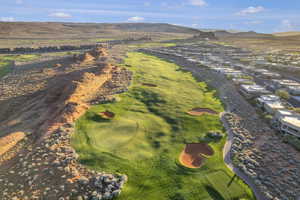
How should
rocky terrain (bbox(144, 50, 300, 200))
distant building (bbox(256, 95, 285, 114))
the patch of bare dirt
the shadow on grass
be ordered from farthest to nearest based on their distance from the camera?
distant building (bbox(256, 95, 285, 114)) < the patch of bare dirt < rocky terrain (bbox(144, 50, 300, 200)) < the shadow on grass

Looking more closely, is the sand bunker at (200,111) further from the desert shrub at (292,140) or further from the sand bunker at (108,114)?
the sand bunker at (108,114)

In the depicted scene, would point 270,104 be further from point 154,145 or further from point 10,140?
point 10,140

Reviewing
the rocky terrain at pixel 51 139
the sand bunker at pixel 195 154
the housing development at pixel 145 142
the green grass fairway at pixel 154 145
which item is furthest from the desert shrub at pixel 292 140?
the rocky terrain at pixel 51 139

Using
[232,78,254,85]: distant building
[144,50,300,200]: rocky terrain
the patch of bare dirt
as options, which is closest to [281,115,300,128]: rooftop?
[144,50,300,200]: rocky terrain

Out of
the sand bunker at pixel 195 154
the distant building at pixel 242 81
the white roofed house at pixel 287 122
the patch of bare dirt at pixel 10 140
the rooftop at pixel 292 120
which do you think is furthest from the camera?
the distant building at pixel 242 81

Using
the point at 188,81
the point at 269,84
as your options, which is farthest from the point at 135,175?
the point at 269,84

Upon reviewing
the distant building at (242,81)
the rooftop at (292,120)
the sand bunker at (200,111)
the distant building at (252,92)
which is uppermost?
the distant building at (242,81)

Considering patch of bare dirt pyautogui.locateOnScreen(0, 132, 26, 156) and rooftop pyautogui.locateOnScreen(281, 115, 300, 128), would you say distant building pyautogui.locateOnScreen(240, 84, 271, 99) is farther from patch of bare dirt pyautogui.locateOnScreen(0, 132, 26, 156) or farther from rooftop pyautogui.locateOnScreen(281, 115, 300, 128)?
patch of bare dirt pyautogui.locateOnScreen(0, 132, 26, 156)
